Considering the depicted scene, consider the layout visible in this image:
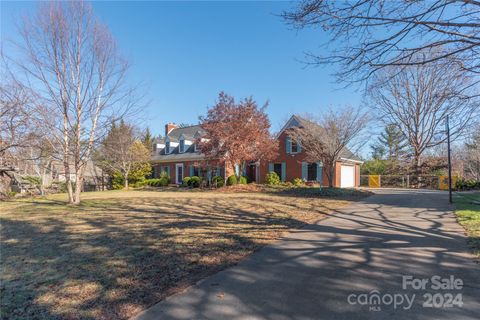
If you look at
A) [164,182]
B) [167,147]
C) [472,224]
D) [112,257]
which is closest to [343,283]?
[112,257]

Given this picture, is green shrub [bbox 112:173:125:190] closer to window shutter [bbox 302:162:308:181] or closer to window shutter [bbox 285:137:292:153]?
window shutter [bbox 285:137:292:153]

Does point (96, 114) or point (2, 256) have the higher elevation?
point (96, 114)

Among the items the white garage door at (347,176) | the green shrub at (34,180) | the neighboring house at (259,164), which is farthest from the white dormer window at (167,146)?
the white garage door at (347,176)

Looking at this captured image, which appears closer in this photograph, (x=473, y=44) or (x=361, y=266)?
(x=361, y=266)

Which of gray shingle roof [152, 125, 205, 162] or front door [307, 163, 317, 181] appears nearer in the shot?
front door [307, 163, 317, 181]

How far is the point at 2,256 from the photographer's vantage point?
4.60 m

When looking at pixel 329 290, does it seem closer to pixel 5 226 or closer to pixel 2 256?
pixel 2 256

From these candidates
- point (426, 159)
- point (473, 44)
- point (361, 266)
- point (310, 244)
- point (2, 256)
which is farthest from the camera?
point (426, 159)

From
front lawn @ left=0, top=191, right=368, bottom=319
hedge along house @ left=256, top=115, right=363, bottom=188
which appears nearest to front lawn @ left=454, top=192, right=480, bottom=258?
front lawn @ left=0, top=191, right=368, bottom=319

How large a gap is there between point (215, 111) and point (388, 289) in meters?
16.7

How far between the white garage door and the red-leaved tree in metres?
7.77

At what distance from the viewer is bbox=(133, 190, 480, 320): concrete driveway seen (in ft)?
8.98

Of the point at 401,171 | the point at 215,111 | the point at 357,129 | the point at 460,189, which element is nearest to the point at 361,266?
the point at 357,129

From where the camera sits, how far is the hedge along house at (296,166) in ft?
70.9
